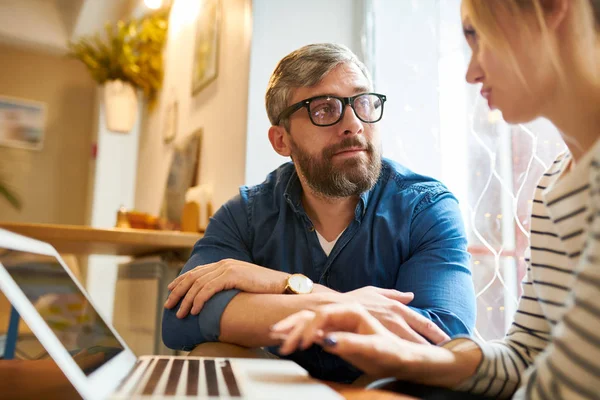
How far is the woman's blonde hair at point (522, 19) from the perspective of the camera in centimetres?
56

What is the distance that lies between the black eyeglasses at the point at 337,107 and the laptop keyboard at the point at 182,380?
0.75 meters

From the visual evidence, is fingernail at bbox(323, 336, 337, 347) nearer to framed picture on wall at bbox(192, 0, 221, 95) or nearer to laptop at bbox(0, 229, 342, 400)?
laptop at bbox(0, 229, 342, 400)

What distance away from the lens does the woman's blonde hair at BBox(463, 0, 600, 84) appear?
560 mm

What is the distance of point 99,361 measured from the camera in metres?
0.68

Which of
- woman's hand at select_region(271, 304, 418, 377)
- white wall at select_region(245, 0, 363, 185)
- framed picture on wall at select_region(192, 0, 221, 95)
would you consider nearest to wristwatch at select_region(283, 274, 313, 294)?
woman's hand at select_region(271, 304, 418, 377)

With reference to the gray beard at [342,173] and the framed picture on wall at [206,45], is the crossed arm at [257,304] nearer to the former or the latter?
the gray beard at [342,173]

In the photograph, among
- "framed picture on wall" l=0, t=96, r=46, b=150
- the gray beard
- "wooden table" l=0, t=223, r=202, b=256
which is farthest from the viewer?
"framed picture on wall" l=0, t=96, r=46, b=150

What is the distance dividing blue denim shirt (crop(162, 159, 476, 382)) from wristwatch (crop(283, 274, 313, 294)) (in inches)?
4.5

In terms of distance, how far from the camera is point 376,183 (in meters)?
1.37

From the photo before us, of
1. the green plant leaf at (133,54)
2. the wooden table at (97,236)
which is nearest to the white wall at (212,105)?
the green plant leaf at (133,54)

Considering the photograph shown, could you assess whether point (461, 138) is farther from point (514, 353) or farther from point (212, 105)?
point (212, 105)

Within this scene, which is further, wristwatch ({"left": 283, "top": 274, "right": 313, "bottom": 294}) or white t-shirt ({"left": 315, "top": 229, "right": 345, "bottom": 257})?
white t-shirt ({"left": 315, "top": 229, "right": 345, "bottom": 257})

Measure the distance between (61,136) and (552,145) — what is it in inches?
169

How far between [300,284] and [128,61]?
2.99 metres
